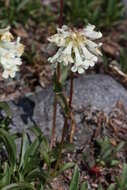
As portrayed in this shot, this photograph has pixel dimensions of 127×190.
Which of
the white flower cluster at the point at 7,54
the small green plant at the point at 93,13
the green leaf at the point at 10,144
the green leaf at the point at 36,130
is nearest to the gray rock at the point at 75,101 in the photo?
the green leaf at the point at 36,130

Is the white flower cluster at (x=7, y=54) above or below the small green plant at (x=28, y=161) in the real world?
above

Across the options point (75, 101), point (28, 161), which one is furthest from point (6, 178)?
point (75, 101)

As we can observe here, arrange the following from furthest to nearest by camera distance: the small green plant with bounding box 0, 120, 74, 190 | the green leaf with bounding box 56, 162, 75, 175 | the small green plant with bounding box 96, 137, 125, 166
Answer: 1. the small green plant with bounding box 96, 137, 125, 166
2. the green leaf with bounding box 56, 162, 75, 175
3. the small green plant with bounding box 0, 120, 74, 190

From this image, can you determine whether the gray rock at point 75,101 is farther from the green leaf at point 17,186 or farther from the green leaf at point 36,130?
the green leaf at point 17,186

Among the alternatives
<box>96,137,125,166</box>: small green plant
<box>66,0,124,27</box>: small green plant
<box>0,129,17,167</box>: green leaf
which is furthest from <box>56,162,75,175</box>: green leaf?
<box>66,0,124,27</box>: small green plant

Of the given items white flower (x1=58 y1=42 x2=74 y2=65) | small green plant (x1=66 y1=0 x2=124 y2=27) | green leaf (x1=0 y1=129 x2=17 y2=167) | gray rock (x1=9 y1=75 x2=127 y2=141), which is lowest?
green leaf (x1=0 y1=129 x2=17 y2=167)

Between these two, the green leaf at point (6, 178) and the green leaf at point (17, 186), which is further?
the green leaf at point (6, 178)

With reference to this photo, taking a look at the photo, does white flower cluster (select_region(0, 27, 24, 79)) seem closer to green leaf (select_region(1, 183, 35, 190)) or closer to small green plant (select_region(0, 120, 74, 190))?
small green plant (select_region(0, 120, 74, 190))
